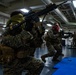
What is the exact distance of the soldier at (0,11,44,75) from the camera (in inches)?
88.0

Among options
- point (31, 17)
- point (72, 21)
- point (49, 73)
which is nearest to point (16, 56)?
point (31, 17)

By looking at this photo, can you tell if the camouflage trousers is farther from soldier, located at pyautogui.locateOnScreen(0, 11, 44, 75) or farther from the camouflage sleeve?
the camouflage sleeve

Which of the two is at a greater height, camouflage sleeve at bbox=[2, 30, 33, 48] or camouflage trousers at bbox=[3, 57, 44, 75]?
camouflage sleeve at bbox=[2, 30, 33, 48]

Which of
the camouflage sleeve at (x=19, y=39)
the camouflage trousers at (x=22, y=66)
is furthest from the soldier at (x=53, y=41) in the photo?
the camouflage sleeve at (x=19, y=39)

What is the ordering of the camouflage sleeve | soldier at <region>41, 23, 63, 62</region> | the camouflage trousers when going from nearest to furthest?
the camouflage sleeve → the camouflage trousers → soldier at <region>41, 23, 63, 62</region>

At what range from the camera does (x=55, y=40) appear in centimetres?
603

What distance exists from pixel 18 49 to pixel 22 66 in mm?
307

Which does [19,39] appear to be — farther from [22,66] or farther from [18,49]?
[22,66]

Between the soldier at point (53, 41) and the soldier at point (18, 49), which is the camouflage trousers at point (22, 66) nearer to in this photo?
the soldier at point (18, 49)

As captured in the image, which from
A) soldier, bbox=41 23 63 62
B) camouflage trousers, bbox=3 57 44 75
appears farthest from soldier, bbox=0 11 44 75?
soldier, bbox=41 23 63 62

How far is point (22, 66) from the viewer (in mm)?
2490

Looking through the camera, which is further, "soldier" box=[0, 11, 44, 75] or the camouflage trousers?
the camouflage trousers

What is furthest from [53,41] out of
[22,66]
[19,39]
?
[19,39]

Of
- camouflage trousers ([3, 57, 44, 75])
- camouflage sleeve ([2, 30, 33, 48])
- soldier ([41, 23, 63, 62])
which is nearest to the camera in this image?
camouflage sleeve ([2, 30, 33, 48])
